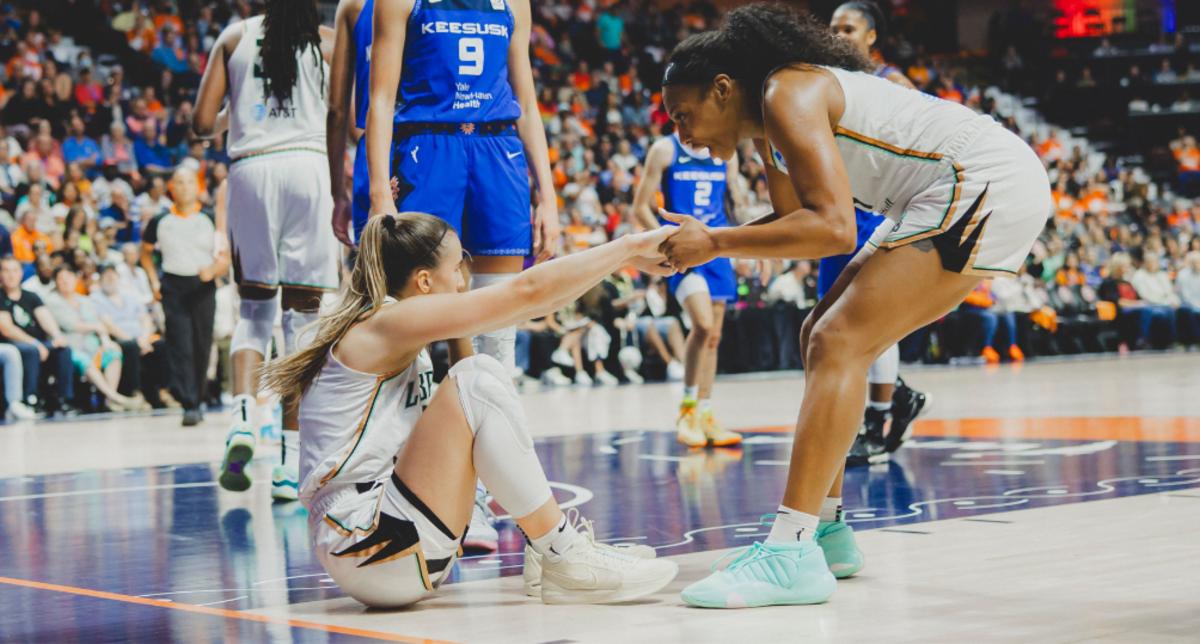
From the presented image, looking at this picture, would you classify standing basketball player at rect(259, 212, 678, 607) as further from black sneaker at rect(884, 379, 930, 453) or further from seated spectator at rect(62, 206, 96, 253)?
seated spectator at rect(62, 206, 96, 253)

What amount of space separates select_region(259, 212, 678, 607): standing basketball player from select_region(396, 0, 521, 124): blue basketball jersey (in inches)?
45.8

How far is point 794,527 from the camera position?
10.8ft

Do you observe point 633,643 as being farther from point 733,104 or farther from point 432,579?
point 733,104

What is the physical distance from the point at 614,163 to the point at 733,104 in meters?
12.7

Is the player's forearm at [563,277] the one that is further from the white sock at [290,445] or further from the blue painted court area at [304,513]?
the white sock at [290,445]

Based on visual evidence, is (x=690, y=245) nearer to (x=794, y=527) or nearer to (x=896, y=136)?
(x=896, y=136)

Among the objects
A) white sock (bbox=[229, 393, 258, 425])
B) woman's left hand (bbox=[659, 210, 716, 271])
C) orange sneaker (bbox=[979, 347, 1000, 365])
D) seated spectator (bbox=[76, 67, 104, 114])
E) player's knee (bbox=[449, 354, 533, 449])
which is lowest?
orange sneaker (bbox=[979, 347, 1000, 365])

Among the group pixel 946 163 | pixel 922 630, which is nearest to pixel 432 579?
pixel 922 630

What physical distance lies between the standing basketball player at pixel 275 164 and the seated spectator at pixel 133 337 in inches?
223

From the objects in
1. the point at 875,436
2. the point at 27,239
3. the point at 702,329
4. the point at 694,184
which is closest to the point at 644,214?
the point at 694,184

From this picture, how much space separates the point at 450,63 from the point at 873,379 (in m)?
2.61

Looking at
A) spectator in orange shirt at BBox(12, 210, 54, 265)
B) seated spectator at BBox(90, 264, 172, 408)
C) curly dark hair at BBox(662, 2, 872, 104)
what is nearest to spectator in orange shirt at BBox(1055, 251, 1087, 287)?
seated spectator at BBox(90, 264, 172, 408)

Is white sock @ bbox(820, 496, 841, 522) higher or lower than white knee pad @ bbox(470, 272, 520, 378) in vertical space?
lower

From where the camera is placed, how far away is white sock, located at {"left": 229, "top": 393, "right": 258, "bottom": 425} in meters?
5.57
